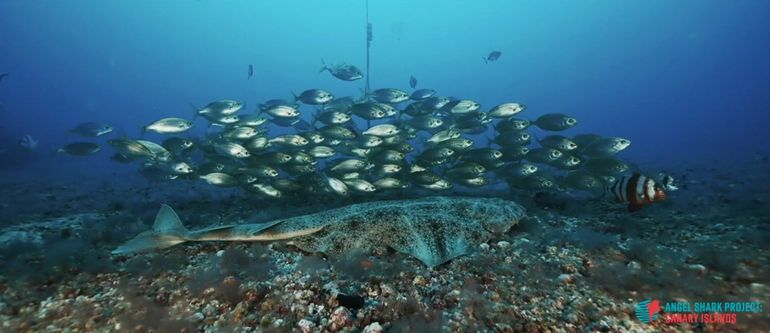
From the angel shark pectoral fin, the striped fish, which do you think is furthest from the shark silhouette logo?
the angel shark pectoral fin

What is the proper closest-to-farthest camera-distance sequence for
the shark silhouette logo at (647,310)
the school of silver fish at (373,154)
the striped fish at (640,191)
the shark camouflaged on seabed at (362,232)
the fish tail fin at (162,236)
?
the shark silhouette logo at (647,310)
the shark camouflaged on seabed at (362,232)
the fish tail fin at (162,236)
the striped fish at (640,191)
the school of silver fish at (373,154)

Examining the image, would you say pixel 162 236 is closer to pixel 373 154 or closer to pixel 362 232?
pixel 362 232

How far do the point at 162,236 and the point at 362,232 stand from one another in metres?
2.69

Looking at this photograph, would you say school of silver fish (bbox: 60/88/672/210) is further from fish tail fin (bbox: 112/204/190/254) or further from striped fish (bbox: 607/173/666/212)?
fish tail fin (bbox: 112/204/190/254)

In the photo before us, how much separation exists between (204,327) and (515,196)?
7.64 metres

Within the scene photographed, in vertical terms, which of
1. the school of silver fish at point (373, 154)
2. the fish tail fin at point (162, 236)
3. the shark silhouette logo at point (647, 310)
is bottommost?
the shark silhouette logo at point (647, 310)

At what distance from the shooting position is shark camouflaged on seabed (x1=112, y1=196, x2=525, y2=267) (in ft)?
14.5

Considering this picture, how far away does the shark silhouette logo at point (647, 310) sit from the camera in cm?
309

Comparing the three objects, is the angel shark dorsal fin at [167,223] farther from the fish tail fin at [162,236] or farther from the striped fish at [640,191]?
the striped fish at [640,191]

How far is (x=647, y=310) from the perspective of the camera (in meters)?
Result: 3.16

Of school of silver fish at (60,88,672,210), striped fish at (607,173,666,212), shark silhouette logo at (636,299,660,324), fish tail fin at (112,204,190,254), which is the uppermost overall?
school of silver fish at (60,88,672,210)

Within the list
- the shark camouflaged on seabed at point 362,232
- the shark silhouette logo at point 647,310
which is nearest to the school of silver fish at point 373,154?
the shark camouflaged on seabed at point 362,232

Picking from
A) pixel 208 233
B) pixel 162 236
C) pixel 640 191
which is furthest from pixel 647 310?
pixel 162 236

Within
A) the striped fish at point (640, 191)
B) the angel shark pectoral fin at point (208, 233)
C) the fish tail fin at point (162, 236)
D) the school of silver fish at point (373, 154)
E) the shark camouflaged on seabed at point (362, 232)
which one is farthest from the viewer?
the school of silver fish at point (373, 154)
